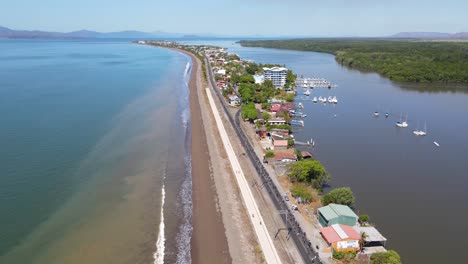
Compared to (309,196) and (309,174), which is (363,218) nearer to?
(309,196)

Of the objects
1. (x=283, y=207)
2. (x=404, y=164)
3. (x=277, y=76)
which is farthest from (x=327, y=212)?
(x=277, y=76)

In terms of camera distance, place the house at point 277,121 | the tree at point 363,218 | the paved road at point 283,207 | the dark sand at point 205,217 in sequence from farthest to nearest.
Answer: the house at point 277,121
the tree at point 363,218
the dark sand at point 205,217
the paved road at point 283,207

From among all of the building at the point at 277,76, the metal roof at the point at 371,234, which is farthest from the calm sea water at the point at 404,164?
the building at the point at 277,76

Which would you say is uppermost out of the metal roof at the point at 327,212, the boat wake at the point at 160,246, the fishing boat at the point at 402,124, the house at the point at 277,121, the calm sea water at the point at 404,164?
the house at the point at 277,121

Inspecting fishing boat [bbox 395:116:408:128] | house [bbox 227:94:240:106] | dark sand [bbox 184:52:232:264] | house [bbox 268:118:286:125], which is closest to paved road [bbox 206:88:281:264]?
dark sand [bbox 184:52:232:264]

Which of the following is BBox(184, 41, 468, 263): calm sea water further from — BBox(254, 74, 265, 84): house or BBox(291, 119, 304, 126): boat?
BBox(254, 74, 265, 84): house

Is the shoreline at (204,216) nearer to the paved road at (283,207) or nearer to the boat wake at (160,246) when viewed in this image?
the boat wake at (160,246)

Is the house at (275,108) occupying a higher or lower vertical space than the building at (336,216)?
higher
